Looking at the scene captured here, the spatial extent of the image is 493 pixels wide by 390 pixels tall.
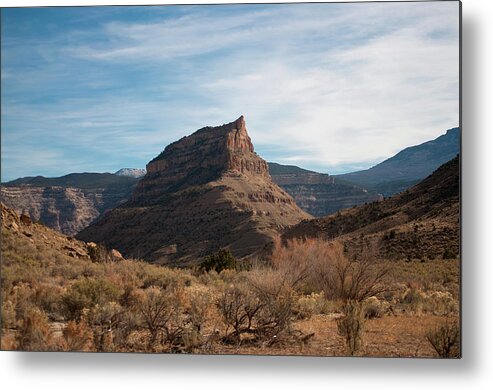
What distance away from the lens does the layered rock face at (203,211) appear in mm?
24406

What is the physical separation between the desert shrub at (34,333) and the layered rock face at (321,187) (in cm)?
463

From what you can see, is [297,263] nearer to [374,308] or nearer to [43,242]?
[374,308]

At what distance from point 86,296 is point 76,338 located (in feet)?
4.68

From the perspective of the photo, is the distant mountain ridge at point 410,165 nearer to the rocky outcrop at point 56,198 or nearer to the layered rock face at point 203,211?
the rocky outcrop at point 56,198

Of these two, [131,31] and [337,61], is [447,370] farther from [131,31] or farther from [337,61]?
[131,31]

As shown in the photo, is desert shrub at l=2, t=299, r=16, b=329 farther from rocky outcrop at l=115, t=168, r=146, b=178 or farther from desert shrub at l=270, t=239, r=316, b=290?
desert shrub at l=270, t=239, r=316, b=290

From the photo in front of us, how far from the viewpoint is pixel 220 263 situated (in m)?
17.5

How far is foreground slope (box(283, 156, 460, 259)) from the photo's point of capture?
375 inches

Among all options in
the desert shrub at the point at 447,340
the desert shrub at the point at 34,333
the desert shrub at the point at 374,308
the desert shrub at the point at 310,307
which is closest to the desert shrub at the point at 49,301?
the desert shrub at the point at 34,333

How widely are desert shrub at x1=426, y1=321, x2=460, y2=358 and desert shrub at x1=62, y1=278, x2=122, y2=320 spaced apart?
16.9 feet

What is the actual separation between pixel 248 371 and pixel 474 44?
5.46 m

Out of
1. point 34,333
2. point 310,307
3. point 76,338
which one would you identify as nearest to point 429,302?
point 310,307

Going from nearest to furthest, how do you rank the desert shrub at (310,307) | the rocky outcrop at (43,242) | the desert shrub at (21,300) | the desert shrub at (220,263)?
the desert shrub at (21,300)
the desert shrub at (310,307)
the rocky outcrop at (43,242)
the desert shrub at (220,263)

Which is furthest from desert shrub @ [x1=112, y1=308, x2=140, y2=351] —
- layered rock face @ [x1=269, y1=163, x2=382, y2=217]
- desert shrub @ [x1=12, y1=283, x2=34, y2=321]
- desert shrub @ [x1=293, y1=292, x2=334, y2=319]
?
layered rock face @ [x1=269, y1=163, x2=382, y2=217]
